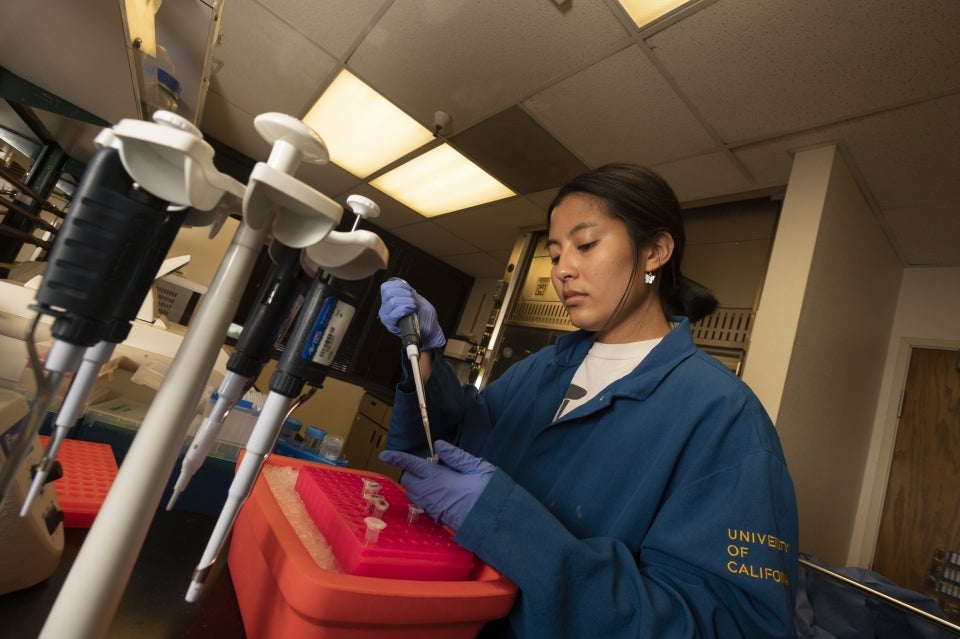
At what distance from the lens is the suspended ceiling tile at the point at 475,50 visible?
66.6 inches

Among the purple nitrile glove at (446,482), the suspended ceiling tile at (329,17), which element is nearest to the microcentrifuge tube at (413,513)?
the purple nitrile glove at (446,482)

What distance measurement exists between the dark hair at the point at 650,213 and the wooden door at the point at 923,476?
202 cm

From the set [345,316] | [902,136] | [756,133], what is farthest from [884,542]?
[345,316]

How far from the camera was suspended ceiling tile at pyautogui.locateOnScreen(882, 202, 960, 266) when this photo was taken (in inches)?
82.8

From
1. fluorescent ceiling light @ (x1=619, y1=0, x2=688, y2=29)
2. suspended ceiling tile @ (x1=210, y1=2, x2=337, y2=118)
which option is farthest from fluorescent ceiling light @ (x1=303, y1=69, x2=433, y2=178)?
fluorescent ceiling light @ (x1=619, y1=0, x2=688, y2=29)

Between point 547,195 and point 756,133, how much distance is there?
4.08ft

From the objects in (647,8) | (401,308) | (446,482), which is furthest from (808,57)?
(446,482)

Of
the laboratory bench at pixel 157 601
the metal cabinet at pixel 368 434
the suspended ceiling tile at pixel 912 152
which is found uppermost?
the suspended ceiling tile at pixel 912 152

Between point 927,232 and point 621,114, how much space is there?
1583 millimetres

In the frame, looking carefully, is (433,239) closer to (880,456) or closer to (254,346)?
(880,456)

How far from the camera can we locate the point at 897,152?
1.83 meters

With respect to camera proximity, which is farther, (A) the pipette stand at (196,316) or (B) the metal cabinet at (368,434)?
(B) the metal cabinet at (368,434)

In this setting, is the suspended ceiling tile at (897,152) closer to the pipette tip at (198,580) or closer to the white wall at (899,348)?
the white wall at (899,348)

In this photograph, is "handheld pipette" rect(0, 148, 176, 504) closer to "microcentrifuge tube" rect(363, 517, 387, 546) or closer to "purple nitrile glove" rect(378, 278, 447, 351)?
"microcentrifuge tube" rect(363, 517, 387, 546)
